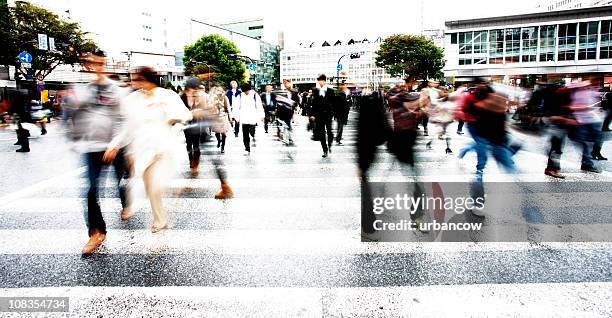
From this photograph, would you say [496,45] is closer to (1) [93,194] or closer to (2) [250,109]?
(2) [250,109]

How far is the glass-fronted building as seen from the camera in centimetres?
5394

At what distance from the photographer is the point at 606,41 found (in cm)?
5372

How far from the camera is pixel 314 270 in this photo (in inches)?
142

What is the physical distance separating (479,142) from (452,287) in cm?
243

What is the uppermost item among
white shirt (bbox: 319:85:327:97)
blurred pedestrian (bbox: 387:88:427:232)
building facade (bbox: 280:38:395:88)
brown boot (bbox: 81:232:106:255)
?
building facade (bbox: 280:38:395:88)

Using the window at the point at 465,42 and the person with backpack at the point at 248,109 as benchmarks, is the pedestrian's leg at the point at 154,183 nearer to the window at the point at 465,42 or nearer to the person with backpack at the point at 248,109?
the person with backpack at the point at 248,109

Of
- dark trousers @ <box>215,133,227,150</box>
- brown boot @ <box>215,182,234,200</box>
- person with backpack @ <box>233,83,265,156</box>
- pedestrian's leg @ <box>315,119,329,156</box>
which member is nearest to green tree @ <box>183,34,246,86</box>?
dark trousers @ <box>215,133,227,150</box>

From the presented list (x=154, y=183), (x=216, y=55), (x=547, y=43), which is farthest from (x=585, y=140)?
(x=216, y=55)

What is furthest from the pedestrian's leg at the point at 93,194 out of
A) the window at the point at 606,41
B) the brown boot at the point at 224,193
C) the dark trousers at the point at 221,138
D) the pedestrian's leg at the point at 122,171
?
the window at the point at 606,41

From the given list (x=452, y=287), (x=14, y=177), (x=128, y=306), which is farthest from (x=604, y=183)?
(x=14, y=177)

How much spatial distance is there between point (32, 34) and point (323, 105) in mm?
35678

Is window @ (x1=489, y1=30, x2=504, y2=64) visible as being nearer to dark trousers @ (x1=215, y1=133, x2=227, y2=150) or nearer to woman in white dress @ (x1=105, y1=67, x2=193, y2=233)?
dark trousers @ (x1=215, y1=133, x2=227, y2=150)

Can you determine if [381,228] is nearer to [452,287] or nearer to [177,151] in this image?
[452,287]

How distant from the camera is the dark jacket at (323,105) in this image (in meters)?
9.91
